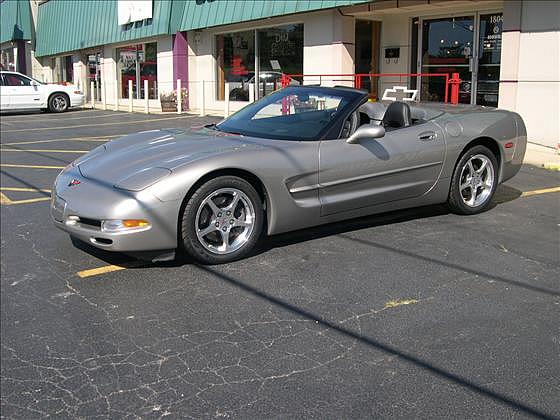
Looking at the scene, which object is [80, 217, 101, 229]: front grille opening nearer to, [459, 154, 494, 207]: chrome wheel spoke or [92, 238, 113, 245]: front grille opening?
[92, 238, 113, 245]: front grille opening

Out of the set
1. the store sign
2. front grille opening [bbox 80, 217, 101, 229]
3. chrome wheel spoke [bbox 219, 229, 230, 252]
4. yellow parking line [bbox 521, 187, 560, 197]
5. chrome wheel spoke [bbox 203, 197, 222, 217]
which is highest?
the store sign

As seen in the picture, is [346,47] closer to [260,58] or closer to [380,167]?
[260,58]

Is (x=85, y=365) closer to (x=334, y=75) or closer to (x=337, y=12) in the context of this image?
(x=334, y=75)

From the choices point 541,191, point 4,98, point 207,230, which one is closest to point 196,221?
point 207,230

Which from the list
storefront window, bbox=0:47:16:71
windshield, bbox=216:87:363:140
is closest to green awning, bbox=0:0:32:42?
storefront window, bbox=0:47:16:71

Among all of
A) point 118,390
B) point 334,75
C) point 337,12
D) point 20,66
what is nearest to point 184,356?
point 118,390

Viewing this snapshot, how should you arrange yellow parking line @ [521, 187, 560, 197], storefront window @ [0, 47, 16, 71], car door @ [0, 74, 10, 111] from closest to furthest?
yellow parking line @ [521, 187, 560, 197], car door @ [0, 74, 10, 111], storefront window @ [0, 47, 16, 71]

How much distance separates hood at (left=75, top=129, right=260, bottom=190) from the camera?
4.63m

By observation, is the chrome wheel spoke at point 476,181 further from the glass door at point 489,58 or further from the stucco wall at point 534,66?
the glass door at point 489,58

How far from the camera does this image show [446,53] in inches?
573

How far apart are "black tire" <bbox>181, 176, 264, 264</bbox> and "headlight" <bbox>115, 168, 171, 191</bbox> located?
281 mm

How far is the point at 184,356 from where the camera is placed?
328cm

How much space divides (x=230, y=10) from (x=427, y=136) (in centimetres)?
1353

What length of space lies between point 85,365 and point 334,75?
12518 millimetres
